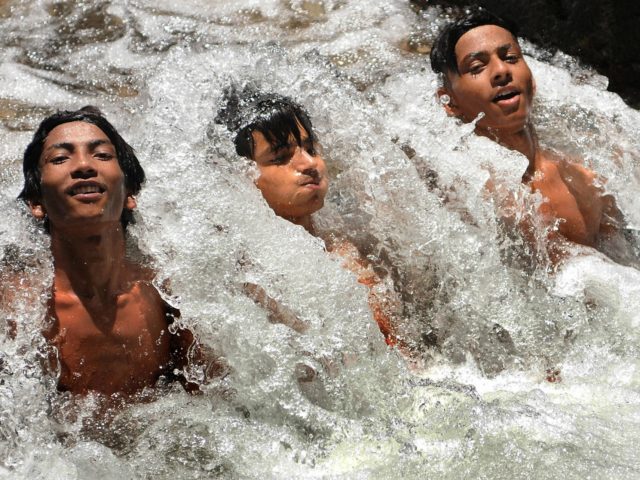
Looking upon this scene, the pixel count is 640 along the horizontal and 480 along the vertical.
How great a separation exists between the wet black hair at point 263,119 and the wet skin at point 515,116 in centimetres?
58

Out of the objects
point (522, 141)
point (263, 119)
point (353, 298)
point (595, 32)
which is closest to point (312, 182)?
point (263, 119)

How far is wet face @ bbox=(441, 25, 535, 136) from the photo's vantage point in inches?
132

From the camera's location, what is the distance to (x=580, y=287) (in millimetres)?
3195

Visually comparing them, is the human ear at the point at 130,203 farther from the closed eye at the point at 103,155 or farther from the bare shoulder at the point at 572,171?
the bare shoulder at the point at 572,171

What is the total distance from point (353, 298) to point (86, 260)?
0.70 m

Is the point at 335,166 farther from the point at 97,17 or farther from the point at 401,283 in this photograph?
the point at 97,17

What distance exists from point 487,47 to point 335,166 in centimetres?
62

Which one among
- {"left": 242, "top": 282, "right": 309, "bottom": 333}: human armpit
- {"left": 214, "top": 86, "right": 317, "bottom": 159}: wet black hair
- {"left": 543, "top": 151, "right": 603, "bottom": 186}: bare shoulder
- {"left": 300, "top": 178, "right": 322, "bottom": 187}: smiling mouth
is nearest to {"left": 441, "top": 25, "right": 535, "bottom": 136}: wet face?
{"left": 543, "top": 151, "right": 603, "bottom": 186}: bare shoulder

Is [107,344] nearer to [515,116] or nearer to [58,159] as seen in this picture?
[58,159]

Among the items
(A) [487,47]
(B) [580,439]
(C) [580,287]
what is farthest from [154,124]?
(B) [580,439]

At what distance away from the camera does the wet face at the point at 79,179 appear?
2508 mm

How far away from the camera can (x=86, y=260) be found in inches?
102

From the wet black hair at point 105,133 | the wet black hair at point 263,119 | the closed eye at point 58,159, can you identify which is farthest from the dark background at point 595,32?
the closed eye at point 58,159

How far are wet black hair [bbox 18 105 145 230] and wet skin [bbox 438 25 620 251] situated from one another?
3.83 ft
